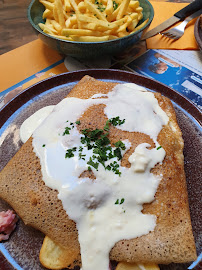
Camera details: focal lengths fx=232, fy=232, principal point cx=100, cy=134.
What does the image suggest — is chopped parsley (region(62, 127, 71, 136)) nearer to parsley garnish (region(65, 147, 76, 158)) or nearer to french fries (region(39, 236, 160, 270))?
parsley garnish (region(65, 147, 76, 158))

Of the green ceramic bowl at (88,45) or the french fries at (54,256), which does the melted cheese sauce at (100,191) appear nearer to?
the french fries at (54,256)

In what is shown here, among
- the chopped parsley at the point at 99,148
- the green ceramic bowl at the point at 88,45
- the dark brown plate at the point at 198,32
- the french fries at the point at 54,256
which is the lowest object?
the french fries at the point at 54,256

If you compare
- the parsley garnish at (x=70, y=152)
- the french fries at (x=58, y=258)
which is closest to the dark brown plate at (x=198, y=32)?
the parsley garnish at (x=70, y=152)

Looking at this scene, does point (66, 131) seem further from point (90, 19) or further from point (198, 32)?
point (198, 32)

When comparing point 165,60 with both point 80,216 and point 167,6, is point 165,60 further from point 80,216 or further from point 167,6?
point 80,216

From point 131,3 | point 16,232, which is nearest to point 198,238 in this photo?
point 16,232

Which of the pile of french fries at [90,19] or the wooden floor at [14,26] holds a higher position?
the pile of french fries at [90,19]

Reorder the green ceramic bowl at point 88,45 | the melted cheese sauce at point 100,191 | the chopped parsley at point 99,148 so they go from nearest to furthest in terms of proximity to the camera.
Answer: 1. the melted cheese sauce at point 100,191
2. the chopped parsley at point 99,148
3. the green ceramic bowl at point 88,45
